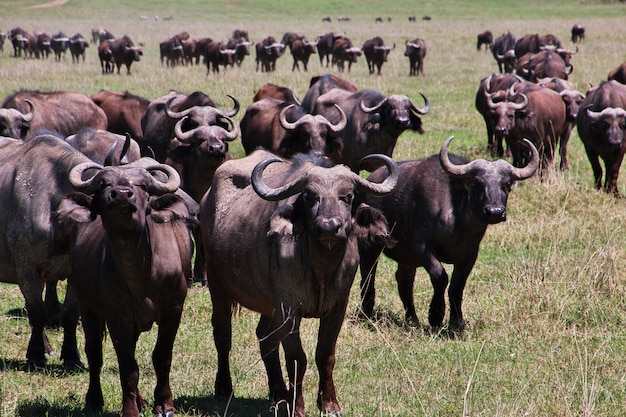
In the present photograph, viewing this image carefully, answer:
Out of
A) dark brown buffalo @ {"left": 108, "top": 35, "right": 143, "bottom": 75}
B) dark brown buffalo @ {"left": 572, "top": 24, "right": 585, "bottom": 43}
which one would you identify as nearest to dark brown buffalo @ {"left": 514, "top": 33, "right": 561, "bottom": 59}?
dark brown buffalo @ {"left": 572, "top": 24, "right": 585, "bottom": 43}

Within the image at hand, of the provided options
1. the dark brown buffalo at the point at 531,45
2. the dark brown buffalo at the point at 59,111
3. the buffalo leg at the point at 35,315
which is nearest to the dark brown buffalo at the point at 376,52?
the dark brown buffalo at the point at 531,45

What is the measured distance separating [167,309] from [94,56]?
42550 millimetres

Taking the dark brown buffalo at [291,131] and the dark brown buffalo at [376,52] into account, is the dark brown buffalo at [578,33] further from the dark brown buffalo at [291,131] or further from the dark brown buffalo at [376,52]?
the dark brown buffalo at [291,131]

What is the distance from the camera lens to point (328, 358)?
526 centimetres

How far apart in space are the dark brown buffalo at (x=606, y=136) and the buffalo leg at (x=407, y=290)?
550 centimetres

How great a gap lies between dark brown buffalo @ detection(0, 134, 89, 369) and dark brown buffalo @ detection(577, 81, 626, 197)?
8.23m

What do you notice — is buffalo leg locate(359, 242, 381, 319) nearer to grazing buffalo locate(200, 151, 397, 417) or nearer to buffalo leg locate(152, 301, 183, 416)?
grazing buffalo locate(200, 151, 397, 417)

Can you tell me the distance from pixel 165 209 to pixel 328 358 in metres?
1.34

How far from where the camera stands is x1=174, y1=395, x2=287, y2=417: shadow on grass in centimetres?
553

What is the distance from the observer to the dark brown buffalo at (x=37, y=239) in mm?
6516

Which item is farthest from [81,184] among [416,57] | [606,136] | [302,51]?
[302,51]

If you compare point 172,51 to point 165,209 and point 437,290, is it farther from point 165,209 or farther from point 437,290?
point 165,209

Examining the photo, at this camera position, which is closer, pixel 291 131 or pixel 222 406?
pixel 222 406

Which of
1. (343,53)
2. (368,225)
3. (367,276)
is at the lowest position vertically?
(343,53)
